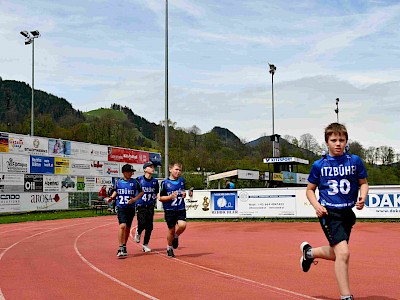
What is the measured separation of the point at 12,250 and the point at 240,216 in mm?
12912

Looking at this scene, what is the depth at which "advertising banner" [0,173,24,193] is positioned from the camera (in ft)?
109

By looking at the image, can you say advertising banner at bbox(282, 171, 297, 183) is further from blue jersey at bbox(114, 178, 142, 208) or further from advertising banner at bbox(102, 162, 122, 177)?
blue jersey at bbox(114, 178, 142, 208)

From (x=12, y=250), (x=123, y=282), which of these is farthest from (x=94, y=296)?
(x=12, y=250)

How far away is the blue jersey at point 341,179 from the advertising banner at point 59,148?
3366 cm

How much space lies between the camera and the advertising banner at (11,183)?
33.4 meters

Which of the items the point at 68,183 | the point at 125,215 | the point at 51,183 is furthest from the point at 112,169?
the point at 125,215

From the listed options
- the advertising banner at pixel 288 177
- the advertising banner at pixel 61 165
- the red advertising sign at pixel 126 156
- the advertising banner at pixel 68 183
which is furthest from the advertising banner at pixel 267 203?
the advertising banner at pixel 288 177

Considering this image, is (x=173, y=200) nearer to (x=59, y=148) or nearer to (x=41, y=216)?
(x=41, y=216)

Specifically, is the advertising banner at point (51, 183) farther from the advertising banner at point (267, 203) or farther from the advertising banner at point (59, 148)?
the advertising banner at point (267, 203)

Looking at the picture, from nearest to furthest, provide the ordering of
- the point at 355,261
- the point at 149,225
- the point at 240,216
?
the point at 355,261
the point at 149,225
the point at 240,216

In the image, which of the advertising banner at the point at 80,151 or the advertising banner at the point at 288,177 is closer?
the advertising banner at the point at 80,151

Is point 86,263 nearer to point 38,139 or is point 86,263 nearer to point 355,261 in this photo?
point 355,261

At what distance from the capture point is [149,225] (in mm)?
11930

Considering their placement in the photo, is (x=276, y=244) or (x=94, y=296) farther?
(x=276, y=244)
